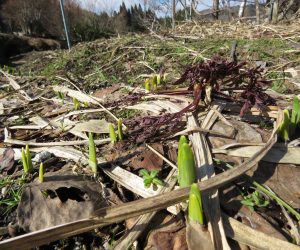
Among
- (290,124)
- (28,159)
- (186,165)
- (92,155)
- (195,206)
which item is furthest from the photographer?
(290,124)

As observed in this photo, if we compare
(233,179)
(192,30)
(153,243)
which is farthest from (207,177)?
(192,30)

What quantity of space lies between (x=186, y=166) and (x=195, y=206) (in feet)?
0.65

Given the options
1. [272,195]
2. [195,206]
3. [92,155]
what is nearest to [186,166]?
[195,206]

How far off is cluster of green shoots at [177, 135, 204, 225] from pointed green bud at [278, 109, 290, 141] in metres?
0.68

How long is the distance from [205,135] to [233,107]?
0.40 meters

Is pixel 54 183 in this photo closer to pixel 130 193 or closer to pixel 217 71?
pixel 130 193

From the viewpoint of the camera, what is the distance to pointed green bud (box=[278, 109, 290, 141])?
1.92 metres

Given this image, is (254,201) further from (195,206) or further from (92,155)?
(92,155)

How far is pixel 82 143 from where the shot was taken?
7.17 ft

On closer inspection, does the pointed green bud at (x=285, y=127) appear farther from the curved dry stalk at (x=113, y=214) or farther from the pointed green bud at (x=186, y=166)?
the pointed green bud at (x=186, y=166)

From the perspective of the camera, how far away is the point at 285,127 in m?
1.94

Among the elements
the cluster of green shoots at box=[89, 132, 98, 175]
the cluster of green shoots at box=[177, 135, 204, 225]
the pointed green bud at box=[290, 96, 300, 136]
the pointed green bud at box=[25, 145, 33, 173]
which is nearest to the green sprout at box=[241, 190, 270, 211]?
the cluster of green shoots at box=[177, 135, 204, 225]

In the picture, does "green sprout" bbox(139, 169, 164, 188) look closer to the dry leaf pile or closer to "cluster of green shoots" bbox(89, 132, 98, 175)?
the dry leaf pile

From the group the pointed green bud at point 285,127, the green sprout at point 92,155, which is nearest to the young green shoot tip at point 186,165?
the green sprout at point 92,155
